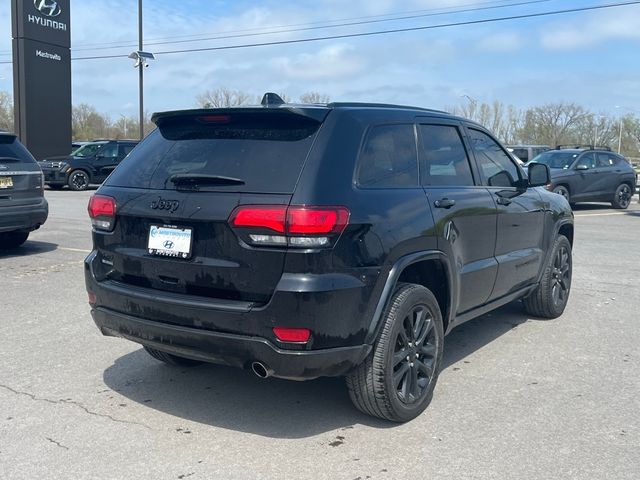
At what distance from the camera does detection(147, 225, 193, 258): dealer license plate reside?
3.79m

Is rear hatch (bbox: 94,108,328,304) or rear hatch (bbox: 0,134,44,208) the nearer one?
rear hatch (bbox: 94,108,328,304)

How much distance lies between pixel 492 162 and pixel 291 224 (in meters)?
2.54

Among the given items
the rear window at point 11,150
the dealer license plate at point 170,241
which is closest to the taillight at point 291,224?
the dealer license plate at point 170,241

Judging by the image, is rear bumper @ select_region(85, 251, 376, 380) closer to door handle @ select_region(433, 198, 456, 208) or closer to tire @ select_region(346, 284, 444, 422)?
tire @ select_region(346, 284, 444, 422)

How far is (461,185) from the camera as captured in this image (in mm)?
4824

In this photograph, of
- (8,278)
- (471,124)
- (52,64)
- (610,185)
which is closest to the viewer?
(471,124)

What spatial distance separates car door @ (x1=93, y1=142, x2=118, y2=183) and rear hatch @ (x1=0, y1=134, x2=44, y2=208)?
49.6ft

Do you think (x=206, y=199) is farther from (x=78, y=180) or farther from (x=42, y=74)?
(x=42, y=74)

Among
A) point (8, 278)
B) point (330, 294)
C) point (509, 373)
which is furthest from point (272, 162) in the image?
point (8, 278)

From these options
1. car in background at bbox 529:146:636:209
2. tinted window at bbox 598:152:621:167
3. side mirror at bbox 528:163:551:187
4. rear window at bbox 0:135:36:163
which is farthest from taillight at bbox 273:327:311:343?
tinted window at bbox 598:152:621:167

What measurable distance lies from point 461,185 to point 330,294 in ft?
5.67

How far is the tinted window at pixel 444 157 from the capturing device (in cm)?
454

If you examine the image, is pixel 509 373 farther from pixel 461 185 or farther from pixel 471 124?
pixel 471 124

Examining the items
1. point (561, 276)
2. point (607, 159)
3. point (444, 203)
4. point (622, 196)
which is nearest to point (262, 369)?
point (444, 203)
